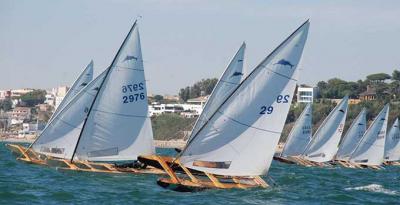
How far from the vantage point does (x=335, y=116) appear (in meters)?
81.6

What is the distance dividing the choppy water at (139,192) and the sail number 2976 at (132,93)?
3.84 m

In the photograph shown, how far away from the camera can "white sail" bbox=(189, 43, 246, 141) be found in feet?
175

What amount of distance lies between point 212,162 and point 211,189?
114cm

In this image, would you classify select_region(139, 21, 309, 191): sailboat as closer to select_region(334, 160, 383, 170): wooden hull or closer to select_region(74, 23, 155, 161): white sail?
select_region(74, 23, 155, 161): white sail

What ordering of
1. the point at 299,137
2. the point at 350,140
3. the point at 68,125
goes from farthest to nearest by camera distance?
the point at 350,140 < the point at 299,137 < the point at 68,125

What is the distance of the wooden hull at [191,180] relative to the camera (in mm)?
37375

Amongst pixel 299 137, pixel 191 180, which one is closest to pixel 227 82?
pixel 191 180

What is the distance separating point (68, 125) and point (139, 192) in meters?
15.5

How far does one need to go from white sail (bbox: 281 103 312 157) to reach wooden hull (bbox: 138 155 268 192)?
37583 mm

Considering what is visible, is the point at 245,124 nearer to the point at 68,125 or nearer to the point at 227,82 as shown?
the point at 68,125

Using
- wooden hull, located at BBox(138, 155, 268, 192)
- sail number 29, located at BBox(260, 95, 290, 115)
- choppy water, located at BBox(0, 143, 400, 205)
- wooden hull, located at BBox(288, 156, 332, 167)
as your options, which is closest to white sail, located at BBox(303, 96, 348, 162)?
wooden hull, located at BBox(288, 156, 332, 167)

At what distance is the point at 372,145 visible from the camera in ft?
272

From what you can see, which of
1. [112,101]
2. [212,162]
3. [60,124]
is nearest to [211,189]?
[212,162]

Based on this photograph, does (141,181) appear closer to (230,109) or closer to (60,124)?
(230,109)
